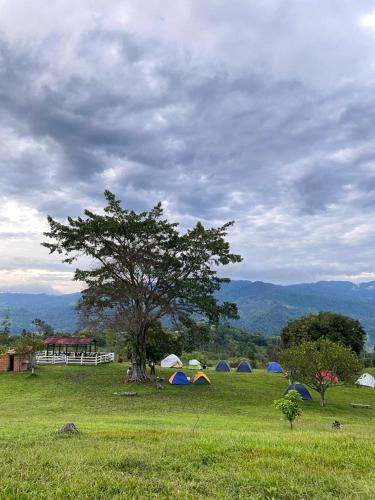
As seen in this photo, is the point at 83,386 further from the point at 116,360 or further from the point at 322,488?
the point at 322,488

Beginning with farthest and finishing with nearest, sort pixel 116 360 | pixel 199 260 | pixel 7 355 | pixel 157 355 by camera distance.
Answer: pixel 116 360 → pixel 157 355 → pixel 7 355 → pixel 199 260

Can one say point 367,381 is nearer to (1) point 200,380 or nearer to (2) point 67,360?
(1) point 200,380

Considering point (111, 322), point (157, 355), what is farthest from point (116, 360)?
point (111, 322)

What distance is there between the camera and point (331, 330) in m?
51.3

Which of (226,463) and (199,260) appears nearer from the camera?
(226,463)

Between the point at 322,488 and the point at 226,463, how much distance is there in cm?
182

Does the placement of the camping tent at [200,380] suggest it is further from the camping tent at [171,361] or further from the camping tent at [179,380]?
the camping tent at [171,361]

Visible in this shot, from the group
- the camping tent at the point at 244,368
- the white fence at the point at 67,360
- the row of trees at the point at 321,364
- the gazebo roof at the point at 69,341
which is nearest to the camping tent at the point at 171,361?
the camping tent at the point at 244,368

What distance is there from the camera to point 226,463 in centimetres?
746

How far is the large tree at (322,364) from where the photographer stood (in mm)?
30109

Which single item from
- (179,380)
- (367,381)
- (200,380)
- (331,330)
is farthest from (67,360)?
(367,381)

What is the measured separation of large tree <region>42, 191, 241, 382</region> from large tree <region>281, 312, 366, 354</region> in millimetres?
20144

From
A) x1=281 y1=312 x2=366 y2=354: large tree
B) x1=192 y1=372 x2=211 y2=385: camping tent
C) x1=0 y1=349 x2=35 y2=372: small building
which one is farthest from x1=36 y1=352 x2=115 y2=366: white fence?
x1=281 y1=312 x2=366 y2=354: large tree

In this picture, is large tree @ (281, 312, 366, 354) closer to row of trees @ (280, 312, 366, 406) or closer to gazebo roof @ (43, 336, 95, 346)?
row of trees @ (280, 312, 366, 406)
